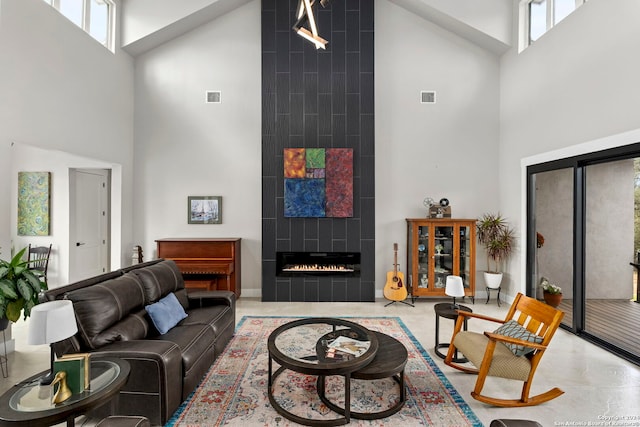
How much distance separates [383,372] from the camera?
7.54 ft

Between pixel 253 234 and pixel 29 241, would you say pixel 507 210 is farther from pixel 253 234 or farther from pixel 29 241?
pixel 29 241

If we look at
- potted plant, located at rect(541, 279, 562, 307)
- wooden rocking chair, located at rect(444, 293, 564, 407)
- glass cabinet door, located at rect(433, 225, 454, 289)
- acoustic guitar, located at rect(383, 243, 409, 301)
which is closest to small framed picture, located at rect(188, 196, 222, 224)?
acoustic guitar, located at rect(383, 243, 409, 301)

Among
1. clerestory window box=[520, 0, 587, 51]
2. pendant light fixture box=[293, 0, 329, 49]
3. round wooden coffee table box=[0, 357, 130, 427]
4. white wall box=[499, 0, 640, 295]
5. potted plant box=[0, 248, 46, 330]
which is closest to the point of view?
round wooden coffee table box=[0, 357, 130, 427]

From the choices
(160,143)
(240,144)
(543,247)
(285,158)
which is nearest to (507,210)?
(543,247)

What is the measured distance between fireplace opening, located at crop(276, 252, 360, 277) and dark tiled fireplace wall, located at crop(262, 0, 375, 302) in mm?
95

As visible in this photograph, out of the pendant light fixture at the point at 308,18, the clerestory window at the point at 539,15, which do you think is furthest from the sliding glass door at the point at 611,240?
the pendant light fixture at the point at 308,18

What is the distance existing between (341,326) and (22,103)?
13.5 ft

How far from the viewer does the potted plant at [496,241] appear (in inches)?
202

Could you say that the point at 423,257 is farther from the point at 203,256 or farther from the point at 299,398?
the point at 203,256

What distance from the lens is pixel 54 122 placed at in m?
3.89

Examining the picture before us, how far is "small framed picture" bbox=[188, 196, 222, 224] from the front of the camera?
5.55 meters

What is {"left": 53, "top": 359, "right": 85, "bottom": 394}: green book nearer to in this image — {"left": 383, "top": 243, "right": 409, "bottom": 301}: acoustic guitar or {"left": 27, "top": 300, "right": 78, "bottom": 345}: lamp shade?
{"left": 27, "top": 300, "right": 78, "bottom": 345}: lamp shade

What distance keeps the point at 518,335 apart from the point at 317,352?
1634mm

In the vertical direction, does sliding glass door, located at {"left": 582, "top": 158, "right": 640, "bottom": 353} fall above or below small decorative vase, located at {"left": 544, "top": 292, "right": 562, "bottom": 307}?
above
